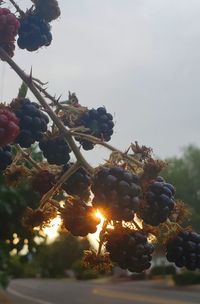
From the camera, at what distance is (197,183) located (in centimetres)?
4872

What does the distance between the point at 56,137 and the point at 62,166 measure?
8cm

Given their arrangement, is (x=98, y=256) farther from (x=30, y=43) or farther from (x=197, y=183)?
(x=197, y=183)

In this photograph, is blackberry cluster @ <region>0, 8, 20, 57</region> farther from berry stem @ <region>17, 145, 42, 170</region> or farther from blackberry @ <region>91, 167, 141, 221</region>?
blackberry @ <region>91, 167, 141, 221</region>

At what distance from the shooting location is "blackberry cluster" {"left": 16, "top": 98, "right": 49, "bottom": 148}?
141 centimetres

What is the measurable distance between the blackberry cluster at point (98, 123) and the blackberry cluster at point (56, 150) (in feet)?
0.24

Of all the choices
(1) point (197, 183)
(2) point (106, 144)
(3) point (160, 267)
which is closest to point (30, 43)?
(2) point (106, 144)

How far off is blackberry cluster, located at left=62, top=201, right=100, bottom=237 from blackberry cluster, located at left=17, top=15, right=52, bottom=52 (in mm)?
464

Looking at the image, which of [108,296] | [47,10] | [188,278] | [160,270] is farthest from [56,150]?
[160,270]

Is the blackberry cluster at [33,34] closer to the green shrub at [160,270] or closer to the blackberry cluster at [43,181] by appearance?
the blackberry cluster at [43,181]

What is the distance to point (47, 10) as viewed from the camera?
166cm

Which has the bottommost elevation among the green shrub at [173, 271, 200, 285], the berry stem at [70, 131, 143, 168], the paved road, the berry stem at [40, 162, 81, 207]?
the berry stem at [40, 162, 81, 207]

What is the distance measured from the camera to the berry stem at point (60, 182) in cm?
136

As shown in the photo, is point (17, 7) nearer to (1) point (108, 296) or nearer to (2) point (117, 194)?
(2) point (117, 194)

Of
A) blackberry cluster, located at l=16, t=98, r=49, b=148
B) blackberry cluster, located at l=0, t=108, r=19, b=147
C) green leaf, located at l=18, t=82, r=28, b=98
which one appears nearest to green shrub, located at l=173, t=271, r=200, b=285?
green leaf, located at l=18, t=82, r=28, b=98
